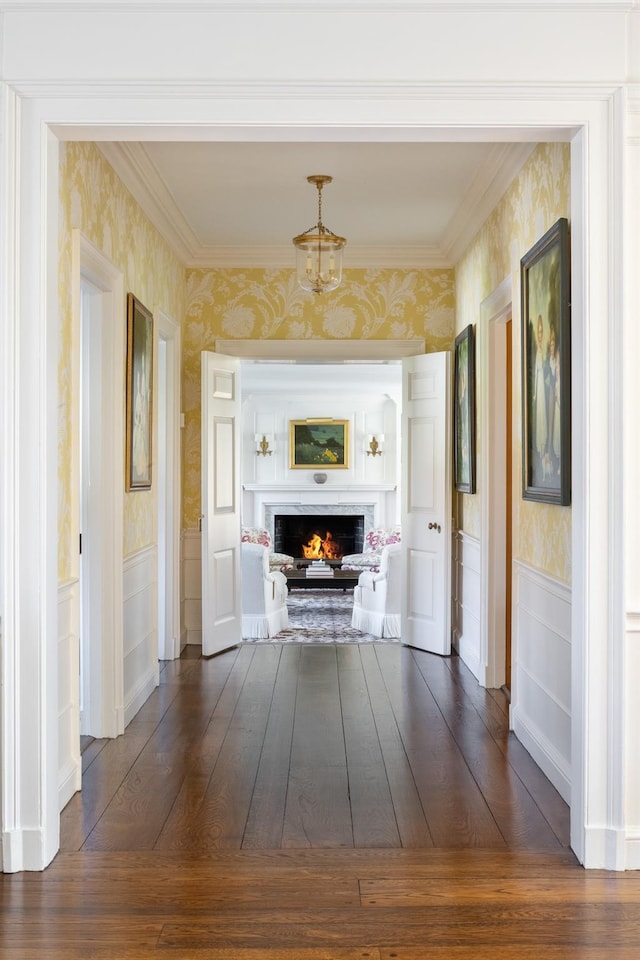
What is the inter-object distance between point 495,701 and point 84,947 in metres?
3.09

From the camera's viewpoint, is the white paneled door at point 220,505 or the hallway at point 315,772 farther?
the white paneled door at point 220,505

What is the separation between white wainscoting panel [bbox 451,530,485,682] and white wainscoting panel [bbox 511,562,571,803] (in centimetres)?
114

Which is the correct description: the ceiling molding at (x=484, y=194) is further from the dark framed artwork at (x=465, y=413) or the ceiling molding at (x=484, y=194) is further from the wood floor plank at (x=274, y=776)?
the wood floor plank at (x=274, y=776)

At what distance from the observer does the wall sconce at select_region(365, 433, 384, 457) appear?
12.0m

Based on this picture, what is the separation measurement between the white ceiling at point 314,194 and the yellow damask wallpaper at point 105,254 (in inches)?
5.9

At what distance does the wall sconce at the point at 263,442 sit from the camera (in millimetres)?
11984

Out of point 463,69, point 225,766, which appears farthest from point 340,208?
point 225,766

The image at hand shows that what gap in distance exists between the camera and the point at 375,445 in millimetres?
12000

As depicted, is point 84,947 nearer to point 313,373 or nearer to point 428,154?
point 428,154

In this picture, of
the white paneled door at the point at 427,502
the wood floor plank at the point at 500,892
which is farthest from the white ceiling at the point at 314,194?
the wood floor plank at the point at 500,892

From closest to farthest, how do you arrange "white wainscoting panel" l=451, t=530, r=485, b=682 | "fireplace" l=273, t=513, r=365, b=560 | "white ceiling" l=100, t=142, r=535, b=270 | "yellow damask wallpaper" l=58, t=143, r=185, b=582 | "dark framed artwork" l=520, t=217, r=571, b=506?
1. "dark framed artwork" l=520, t=217, r=571, b=506
2. "yellow damask wallpaper" l=58, t=143, r=185, b=582
3. "white ceiling" l=100, t=142, r=535, b=270
4. "white wainscoting panel" l=451, t=530, r=485, b=682
5. "fireplace" l=273, t=513, r=365, b=560

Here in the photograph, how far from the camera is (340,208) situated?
5605mm

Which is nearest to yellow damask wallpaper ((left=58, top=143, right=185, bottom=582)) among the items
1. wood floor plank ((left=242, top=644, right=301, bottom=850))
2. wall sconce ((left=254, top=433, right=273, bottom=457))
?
wood floor plank ((left=242, top=644, right=301, bottom=850))

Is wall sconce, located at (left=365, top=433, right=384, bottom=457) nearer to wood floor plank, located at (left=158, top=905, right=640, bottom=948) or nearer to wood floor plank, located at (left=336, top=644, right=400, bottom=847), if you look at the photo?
wood floor plank, located at (left=336, top=644, right=400, bottom=847)
